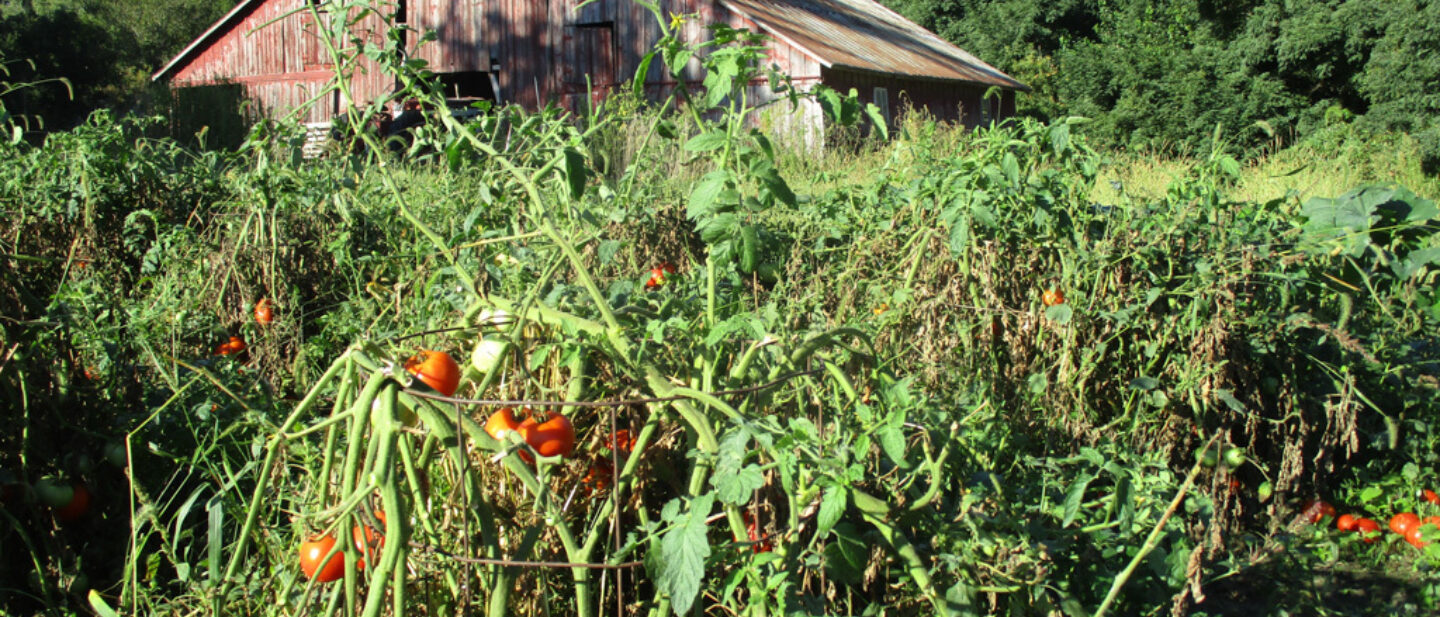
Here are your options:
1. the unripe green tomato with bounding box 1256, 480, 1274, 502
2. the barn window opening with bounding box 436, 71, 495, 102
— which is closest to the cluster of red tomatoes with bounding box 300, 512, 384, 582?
the unripe green tomato with bounding box 1256, 480, 1274, 502

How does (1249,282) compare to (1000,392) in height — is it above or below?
above

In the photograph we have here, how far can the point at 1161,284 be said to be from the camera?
8.36ft

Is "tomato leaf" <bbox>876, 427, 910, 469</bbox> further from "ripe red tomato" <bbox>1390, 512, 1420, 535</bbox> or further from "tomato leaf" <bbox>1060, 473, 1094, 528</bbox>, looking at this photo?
"ripe red tomato" <bbox>1390, 512, 1420, 535</bbox>

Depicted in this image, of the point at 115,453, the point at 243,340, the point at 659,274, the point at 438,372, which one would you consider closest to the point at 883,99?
the point at 659,274

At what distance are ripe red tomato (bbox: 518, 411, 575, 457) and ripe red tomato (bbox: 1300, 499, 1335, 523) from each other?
2075 millimetres

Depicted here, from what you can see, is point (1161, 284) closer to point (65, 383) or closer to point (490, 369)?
point (490, 369)

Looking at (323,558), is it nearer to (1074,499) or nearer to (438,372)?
(438,372)

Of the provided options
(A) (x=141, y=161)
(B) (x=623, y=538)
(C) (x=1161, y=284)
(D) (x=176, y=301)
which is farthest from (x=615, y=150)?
(B) (x=623, y=538)

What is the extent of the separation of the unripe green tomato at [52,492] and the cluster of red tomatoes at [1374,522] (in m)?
2.84

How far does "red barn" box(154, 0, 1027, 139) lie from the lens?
15.3 meters

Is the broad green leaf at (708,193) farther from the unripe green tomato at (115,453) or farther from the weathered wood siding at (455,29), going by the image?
the weathered wood siding at (455,29)

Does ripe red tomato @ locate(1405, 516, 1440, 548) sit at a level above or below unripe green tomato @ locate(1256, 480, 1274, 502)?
below

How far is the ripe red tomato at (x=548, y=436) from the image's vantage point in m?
1.47

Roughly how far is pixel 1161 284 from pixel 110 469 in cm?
249
